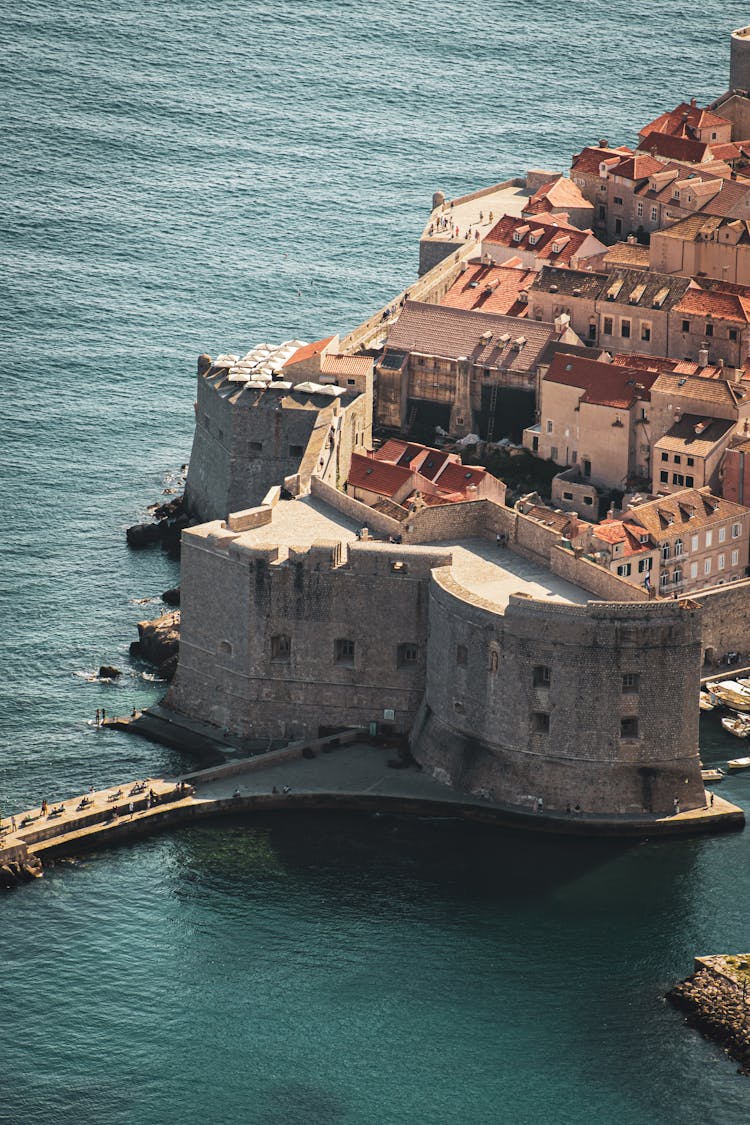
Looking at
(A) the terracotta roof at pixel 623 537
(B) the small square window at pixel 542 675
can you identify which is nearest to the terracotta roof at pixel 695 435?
(A) the terracotta roof at pixel 623 537

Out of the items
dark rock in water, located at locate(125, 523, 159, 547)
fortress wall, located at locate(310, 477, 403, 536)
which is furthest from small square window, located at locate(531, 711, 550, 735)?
dark rock in water, located at locate(125, 523, 159, 547)

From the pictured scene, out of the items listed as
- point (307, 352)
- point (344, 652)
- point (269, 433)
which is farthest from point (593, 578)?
point (307, 352)

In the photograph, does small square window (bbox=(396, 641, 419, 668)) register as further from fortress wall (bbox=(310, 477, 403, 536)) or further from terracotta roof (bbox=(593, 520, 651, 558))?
terracotta roof (bbox=(593, 520, 651, 558))

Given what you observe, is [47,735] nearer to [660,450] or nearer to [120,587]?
[120,587]

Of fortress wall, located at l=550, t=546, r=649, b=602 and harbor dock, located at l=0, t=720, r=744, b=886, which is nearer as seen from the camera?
harbor dock, located at l=0, t=720, r=744, b=886

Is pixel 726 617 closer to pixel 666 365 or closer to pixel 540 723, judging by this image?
pixel 666 365
